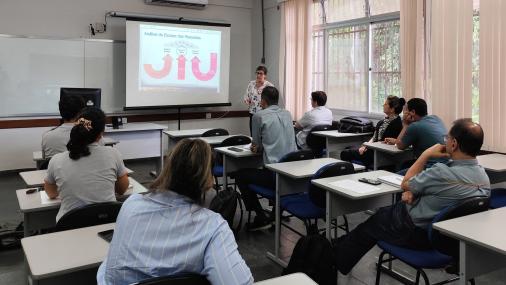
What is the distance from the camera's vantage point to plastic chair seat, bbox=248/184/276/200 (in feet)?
11.9

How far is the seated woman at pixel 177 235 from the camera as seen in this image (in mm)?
A: 1317

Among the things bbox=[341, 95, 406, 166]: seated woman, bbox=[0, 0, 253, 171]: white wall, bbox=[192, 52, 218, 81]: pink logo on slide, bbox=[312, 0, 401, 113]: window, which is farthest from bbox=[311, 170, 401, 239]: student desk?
bbox=[0, 0, 253, 171]: white wall

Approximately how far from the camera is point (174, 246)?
1324 mm

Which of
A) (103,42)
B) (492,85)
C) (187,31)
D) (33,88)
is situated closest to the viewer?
(492,85)

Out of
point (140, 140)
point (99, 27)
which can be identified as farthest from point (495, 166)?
point (99, 27)

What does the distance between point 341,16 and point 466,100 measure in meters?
2.57

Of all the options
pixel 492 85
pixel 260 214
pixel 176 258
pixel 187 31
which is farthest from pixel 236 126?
pixel 176 258

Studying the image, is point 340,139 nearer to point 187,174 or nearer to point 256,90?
point 256,90

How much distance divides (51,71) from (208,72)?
97.8 inches

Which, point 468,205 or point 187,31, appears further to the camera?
point 187,31

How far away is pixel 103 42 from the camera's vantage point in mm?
6680

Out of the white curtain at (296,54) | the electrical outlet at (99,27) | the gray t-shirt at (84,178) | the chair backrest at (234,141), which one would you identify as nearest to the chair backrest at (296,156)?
the chair backrest at (234,141)

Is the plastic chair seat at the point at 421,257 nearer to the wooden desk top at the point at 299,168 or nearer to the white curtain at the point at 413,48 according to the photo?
the wooden desk top at the point at 299,168

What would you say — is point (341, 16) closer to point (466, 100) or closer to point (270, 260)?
point (466, 100)
